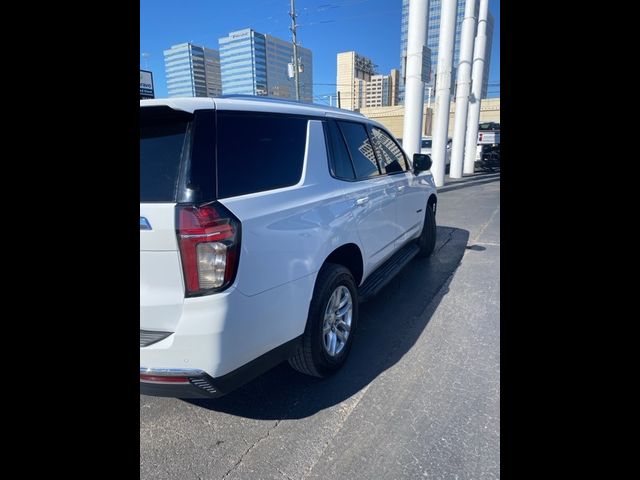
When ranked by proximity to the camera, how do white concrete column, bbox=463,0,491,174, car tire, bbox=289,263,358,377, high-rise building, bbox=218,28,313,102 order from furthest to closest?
high-rise building, bbox=218,28,313,102 → white concrete column, bbox=463,0,491,174 → car tire, bbox=289,263,358,377

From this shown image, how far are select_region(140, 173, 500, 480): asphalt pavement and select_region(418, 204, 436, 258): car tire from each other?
1712 millimetres

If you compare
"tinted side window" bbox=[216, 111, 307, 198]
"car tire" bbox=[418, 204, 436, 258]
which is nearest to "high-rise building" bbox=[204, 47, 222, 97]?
"car tire" bbox=[418, 204, 436, 258]

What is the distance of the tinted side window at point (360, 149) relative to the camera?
9.77 ft

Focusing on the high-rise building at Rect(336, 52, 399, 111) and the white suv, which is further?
the high-rise building at Rect(336, 52, 399, 111)

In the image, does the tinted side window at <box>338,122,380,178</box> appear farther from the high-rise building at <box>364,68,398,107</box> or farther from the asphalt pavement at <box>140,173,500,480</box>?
the high-rise building at <box>364,68,398,107</box>

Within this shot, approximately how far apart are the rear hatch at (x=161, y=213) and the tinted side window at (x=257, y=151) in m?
0.19

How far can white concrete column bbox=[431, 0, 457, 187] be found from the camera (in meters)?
11.6

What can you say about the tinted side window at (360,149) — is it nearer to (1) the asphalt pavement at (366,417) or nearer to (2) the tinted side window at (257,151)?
(2) the tinted side window at (257,151)

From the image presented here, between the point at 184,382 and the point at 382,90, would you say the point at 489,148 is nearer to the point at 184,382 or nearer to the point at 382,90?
the point at 184,382

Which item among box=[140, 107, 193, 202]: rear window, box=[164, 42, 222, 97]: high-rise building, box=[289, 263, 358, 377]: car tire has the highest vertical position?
box=[164, 42, 222, 97]: high-rise building

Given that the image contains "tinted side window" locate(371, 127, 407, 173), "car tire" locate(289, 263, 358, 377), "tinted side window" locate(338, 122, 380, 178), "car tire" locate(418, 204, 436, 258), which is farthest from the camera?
"car tire" locate(418, 204, 436, 258)

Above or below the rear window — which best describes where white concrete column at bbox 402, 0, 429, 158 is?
above

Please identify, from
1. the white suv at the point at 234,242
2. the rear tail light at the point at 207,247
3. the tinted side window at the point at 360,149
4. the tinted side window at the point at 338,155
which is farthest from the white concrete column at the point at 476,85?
the rear tail light at the point at 207,247
